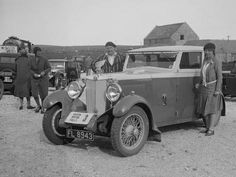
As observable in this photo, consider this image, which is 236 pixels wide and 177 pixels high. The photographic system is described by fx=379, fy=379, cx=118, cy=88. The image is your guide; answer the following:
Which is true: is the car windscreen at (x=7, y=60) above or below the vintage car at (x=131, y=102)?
above

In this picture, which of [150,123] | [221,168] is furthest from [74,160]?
[221,168]

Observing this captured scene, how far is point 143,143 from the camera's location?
6.09m

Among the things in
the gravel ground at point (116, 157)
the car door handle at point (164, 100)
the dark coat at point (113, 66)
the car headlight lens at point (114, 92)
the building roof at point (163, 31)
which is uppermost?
the building roof at point (163, 31)

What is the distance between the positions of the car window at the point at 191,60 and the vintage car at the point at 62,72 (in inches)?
505

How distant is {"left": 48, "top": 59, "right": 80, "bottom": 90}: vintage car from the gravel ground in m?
12.6

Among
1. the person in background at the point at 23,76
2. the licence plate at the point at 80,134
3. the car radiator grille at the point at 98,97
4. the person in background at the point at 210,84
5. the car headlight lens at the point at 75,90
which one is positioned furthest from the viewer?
the person in background at the point at 23,76

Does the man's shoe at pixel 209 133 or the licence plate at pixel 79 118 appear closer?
the licence plate at pixel 79 118

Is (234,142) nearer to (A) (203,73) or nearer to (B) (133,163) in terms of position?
(A) (203,73)

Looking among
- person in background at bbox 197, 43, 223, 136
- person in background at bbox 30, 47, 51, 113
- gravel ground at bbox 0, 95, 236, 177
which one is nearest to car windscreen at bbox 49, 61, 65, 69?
person in background at bbox 30, 47, 51, 113

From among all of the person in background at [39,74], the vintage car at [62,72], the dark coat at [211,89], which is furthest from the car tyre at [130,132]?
the vintage car at [62,72]

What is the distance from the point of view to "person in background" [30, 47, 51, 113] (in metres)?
10.3

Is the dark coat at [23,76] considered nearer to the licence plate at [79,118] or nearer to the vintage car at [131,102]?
the vintage car at [131,102]

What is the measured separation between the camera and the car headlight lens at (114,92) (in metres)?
5.97

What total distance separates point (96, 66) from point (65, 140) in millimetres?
2051
